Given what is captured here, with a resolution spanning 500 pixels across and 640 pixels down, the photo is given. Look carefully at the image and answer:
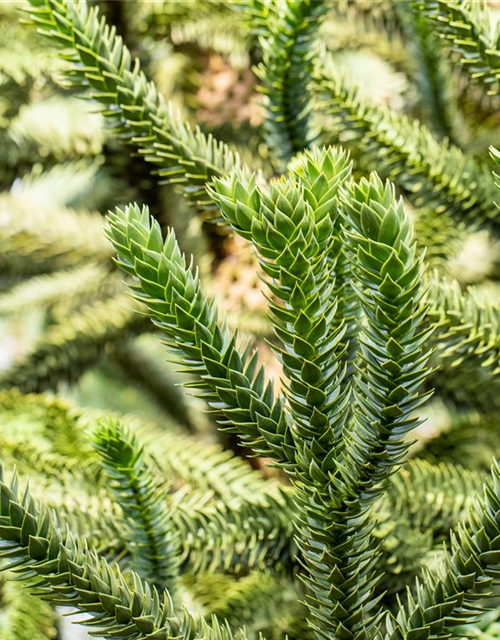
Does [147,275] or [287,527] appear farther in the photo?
[287,527]

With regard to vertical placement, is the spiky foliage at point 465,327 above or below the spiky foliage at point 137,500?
above

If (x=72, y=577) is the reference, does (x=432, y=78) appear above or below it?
above

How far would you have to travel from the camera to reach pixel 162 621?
15.3 inches

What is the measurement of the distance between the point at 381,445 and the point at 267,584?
296mm

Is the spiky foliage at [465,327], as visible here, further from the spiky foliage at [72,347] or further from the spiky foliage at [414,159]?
the spiky foliage at [72,347]

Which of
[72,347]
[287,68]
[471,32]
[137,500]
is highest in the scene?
[471,32]

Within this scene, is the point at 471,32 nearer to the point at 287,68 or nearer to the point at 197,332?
the point at 287,68

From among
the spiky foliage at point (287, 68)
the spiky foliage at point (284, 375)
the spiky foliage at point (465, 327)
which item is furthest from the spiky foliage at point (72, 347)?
the spiky foliage at point (465, 327)

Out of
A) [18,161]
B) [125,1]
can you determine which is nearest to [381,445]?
[125,1]

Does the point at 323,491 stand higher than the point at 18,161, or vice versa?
the point at 323,491

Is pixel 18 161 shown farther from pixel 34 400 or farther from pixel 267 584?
pixel 267 584

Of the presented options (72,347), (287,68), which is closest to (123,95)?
(287,68)

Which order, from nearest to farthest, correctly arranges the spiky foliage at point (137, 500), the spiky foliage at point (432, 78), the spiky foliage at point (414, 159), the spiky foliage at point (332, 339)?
the spiky foliage at point (332, 339) < the spiky foliage at point (137, 500) < the spiky foliage at point (414, 159) < the spiky foliage at point (432, 78)

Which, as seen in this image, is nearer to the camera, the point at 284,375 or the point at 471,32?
the point at 471,32
